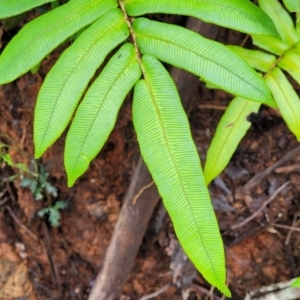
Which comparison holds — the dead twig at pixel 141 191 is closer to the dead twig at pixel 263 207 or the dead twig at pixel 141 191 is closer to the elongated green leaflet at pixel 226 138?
the elongated green leaflet at pixel 226 138

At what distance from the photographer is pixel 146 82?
1.26 m

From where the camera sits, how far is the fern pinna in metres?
1.18

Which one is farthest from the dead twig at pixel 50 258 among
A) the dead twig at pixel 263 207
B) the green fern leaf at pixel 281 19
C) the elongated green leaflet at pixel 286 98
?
the green fern leaf at pixel 281 19

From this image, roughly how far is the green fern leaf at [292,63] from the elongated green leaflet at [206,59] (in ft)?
1.39

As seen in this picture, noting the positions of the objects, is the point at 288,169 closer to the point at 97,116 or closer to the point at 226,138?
the point at 226,138

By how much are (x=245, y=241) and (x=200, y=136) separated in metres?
0.50

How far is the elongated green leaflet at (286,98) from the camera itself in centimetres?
159

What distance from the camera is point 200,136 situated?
80.9 inches

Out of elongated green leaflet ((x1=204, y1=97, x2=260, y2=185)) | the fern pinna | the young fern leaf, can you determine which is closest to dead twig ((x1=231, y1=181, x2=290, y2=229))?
elongated green leaflet ((x1=204, y1=97, x2=260, y2=185))

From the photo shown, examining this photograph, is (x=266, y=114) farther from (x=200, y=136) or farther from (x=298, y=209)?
(x=298, y=209)

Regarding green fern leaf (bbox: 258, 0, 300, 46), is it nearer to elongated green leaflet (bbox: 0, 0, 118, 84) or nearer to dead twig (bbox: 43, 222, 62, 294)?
elongated green leaflet (bbox: 0, 0, 118, 84)

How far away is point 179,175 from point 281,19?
2.60 feet

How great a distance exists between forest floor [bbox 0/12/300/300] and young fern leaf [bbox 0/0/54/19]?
24.2 inches

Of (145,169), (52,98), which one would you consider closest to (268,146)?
(145,169)
